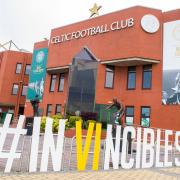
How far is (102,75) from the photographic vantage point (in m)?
26.4

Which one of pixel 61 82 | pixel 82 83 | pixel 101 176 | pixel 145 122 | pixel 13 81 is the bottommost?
pixel 101 176

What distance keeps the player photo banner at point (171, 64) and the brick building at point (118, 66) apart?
0.33 m

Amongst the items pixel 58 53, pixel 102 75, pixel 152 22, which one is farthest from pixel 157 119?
pixel 58 53

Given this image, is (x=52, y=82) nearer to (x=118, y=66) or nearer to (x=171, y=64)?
(x=118, y=66)

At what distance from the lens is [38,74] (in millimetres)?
33031

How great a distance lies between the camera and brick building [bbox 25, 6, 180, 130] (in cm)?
2402

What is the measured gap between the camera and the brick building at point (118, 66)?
78.8 ft

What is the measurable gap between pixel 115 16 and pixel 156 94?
27.4ft

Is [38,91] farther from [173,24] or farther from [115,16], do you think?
A: [173,24]

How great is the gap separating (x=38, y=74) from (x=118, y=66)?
1063 centimetres

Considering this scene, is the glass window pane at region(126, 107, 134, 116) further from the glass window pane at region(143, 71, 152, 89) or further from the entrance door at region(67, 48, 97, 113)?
the entrance door at region(67, 48, 97, 113)

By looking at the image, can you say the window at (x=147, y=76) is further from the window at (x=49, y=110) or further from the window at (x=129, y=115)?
the window at (x=49, y=110)

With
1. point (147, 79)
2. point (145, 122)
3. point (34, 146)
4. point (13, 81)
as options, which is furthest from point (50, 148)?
point (13, 81)

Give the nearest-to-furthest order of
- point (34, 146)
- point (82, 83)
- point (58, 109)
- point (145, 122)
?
point (34, 146) < point (145, 122) < point (82, 83) < point (58, 109)
